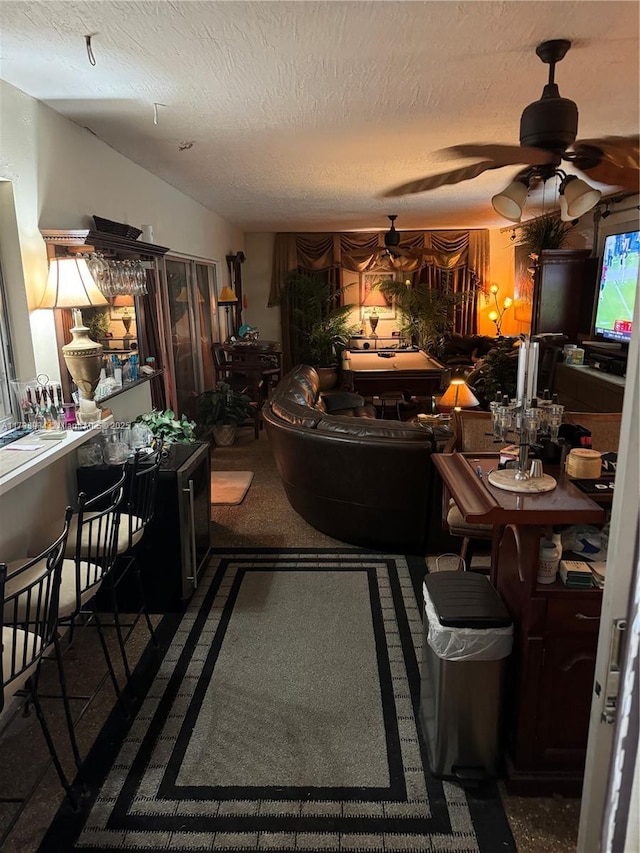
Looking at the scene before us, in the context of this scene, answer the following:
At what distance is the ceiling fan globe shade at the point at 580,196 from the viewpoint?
2.70m

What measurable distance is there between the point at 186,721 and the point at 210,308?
16.8ft

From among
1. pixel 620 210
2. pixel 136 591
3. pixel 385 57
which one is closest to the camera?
pixel 385 57

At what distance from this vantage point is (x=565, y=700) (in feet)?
5.97

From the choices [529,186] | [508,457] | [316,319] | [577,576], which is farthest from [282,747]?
[316,319]

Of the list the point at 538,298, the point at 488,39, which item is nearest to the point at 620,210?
the point at 538,298

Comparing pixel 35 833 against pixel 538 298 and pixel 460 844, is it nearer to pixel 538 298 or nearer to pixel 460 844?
pixel 460 844

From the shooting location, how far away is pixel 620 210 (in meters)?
5.39

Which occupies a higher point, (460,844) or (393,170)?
(393,170)

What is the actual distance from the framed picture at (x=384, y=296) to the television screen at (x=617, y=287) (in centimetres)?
402

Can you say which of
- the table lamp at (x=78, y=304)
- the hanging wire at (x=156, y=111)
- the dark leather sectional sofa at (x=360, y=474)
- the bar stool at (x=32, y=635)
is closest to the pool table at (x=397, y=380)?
the dark leather sectional sofa at (x=360, y=474)

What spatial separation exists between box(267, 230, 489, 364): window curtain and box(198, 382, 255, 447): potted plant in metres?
3.72

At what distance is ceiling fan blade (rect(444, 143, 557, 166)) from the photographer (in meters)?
3.30

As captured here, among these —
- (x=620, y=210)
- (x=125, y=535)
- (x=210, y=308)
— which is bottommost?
(x=125, y=535)

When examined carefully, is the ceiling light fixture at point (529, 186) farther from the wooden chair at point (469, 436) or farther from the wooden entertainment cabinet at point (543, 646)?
the wooden entertainment cabinet at point (543, 646)
